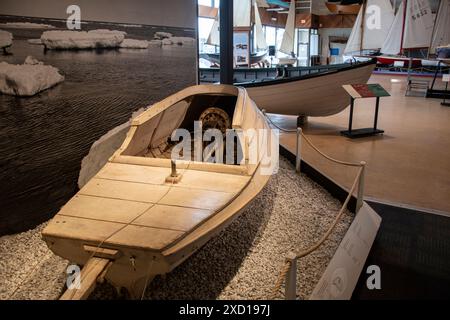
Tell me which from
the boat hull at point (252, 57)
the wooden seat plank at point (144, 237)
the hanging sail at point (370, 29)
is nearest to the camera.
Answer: the wooden seat plank at point (144, 237)

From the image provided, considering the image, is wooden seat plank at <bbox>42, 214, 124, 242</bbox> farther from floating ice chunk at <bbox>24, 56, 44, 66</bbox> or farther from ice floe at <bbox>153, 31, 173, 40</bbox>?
ice floe at <bbox>153, 31, 173, 40</bbox>

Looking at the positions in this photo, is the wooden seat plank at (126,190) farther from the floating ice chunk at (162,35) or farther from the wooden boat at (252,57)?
the wooden boat at (252,57)

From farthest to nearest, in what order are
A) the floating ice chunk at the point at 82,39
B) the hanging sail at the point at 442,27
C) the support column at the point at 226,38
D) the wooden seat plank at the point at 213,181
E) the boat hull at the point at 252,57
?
1. the boat hull at the point at 252,57
2. the hanging sail at the point at 442,27
3. the support column at the point at 226,38
4. the floating ice chunk at the point at 82,39
5. the wooden seat plank at the point at 213,181

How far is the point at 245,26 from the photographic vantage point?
10.6 m

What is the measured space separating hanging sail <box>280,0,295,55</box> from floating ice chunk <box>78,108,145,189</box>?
1110cm

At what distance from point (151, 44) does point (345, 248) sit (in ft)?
9.18

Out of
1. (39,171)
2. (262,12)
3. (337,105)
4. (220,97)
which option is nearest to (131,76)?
(220,97)

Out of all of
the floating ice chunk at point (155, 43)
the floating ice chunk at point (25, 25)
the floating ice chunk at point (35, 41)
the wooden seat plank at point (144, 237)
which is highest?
the floating ice chunk at point (25, 25)

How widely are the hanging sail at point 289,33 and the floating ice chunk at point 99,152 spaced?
→ 11.1m

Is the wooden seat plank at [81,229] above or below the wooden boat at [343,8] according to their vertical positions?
below

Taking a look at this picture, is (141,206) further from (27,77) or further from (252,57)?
(252,57)

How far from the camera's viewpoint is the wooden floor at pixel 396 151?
13.0 feet
